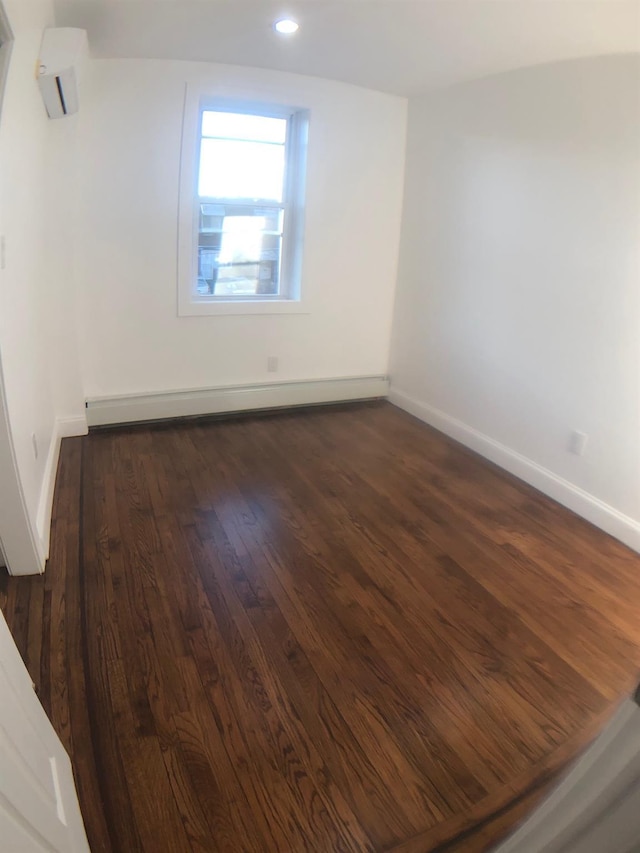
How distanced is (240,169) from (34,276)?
1.61 metres

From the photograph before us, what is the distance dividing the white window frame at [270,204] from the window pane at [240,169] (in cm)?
8

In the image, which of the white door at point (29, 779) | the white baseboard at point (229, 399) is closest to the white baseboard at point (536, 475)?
the white baseboard at point (229, 399)

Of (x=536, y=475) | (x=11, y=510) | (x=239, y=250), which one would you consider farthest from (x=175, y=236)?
(x=536, y=475)

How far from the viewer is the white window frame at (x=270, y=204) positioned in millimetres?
3227

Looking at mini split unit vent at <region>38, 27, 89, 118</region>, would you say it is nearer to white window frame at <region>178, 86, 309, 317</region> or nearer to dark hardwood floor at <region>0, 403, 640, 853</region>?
white window frame at <region>178, 86, 309, 317</region>

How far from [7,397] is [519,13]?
95.6 inches

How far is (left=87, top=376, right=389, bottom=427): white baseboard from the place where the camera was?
3463 mm

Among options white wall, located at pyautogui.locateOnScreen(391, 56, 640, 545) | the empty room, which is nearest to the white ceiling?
the empty room

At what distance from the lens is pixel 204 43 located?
9.05 ft

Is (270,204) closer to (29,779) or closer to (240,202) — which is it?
(240,202)

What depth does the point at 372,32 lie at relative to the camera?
8.26ft

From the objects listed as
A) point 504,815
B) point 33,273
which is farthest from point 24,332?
point 504,815

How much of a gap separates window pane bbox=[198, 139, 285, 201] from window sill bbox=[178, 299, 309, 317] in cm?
68

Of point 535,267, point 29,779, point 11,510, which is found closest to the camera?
point 29,779
